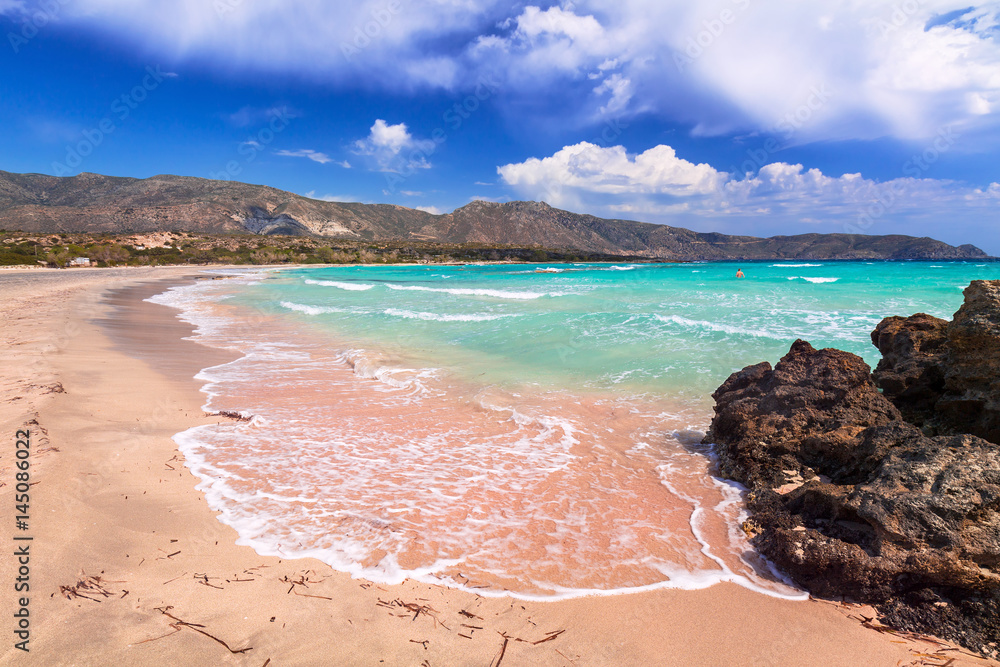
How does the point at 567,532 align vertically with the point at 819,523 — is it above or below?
below

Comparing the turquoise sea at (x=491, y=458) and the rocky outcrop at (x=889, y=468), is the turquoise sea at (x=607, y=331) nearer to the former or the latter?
the turquoise sea at (x=491, y=458)

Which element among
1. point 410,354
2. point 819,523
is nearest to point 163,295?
point 410,354

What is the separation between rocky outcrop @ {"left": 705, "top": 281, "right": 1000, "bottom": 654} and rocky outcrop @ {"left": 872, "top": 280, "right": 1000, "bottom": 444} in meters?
0.01

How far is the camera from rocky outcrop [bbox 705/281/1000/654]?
2.60m

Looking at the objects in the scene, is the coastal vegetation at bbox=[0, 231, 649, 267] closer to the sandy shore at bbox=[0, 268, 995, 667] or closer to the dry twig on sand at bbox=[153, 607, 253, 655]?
the sandy shore at bbox=[0, 268, 995, 667]

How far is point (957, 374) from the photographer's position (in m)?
4.40

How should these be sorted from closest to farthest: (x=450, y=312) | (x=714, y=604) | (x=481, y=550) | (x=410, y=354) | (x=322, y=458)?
(x=714, y=604)
(x=481, y=550)
(x=322, y=458)
(x=410, y=354)
(x=450, y=312)

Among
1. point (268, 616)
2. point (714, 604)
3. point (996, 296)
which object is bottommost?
point (714, 604)

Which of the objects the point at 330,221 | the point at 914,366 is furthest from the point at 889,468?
the point at 330,221

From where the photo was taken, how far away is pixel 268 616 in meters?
2.36

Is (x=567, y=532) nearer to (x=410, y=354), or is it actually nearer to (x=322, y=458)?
(x=322, y=458)

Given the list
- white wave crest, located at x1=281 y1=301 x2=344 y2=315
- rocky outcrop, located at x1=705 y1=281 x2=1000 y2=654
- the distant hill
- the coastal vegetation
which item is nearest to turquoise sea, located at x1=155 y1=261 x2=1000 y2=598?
rocky outcrop, located at x1=705 y1=281 x2=1000 y2=654

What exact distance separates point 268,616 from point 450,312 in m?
16.4

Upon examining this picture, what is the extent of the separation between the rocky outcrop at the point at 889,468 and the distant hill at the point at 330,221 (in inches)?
5260
